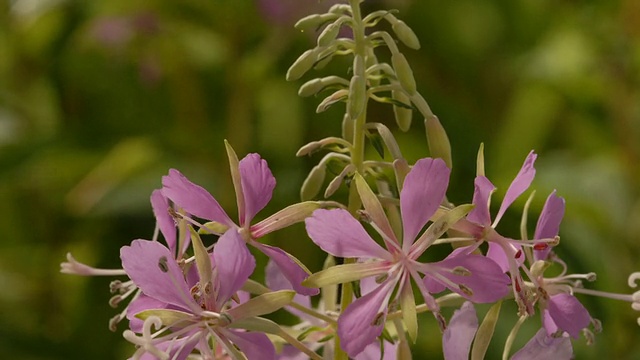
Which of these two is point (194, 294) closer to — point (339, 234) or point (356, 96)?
point (339, 234)

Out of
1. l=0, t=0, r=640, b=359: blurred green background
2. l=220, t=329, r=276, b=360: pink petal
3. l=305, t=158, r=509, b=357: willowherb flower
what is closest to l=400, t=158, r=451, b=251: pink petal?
l=305, t=158, r=509, b=357: willowherb flower

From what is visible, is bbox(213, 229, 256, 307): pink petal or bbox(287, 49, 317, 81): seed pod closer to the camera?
bbox(213, 229, 256, 307): pink petal

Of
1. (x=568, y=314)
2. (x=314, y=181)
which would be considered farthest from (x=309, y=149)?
(x=568, y=314)

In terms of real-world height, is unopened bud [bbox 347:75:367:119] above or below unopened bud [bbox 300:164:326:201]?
above

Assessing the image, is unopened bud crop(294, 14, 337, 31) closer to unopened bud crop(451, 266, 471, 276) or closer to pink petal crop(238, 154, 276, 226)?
pink petal crop(238, 154, 276, 226)

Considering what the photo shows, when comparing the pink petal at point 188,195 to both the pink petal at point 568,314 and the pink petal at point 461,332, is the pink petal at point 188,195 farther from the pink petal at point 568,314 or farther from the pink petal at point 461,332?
the pink petal at point 568,314

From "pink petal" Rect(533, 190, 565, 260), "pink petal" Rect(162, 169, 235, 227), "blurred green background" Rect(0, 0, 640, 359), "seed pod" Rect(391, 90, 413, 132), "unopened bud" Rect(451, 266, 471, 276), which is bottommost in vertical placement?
"blurred green background" Rect(0, 0, 640, 359)

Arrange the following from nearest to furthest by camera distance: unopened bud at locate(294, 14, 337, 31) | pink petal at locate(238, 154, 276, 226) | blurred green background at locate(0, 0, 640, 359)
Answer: pink petal at locate(238, 154, 276, 226) → unopened bud at locate(294, 14, 337, 31) → blurred green background at locate(0, 0, 640, 359)

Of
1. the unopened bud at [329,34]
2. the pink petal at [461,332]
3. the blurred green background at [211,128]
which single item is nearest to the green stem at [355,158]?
the unopened bud at [329,34]
